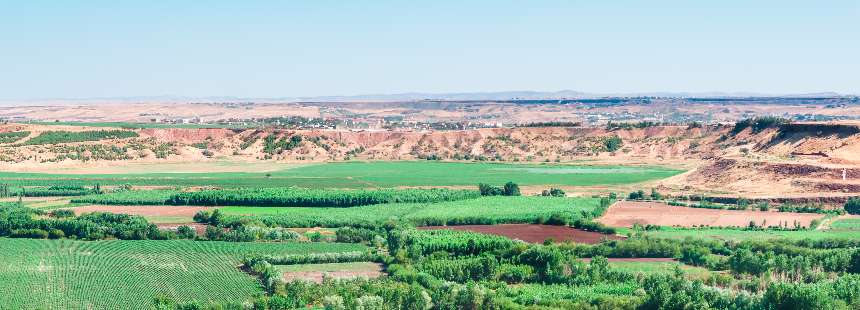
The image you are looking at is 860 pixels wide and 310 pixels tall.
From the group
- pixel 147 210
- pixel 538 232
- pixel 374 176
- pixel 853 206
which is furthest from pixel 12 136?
pixel 853 206

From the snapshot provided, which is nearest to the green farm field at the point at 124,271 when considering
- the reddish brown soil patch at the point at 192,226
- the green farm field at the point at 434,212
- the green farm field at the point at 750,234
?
the reddish brown soil patch at the point at 192,226

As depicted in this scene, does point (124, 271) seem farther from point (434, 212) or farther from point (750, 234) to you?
point (750, 234)

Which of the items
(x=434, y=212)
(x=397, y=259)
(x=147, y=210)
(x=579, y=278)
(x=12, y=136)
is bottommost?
(x=147, y=210)

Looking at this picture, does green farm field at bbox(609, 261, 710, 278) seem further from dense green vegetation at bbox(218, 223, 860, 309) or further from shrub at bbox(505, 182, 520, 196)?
shrub at bbox(505, 182, 520, 196)

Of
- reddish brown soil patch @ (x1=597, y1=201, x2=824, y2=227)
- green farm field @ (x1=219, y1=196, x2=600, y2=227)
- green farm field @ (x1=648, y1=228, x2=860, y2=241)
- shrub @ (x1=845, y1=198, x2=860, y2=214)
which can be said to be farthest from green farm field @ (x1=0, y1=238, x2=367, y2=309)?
shrub @ (x1=845, y1=198, x2=860, y2=214)

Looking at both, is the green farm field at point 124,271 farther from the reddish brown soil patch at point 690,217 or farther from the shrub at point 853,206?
the shrub at point 853,206
